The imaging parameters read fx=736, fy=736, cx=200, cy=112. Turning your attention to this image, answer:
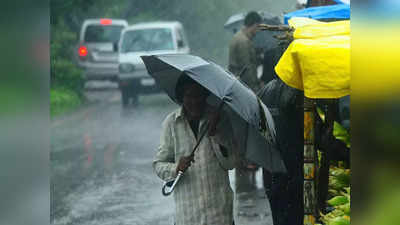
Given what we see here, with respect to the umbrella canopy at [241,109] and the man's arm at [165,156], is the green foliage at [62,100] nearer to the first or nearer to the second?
the man's arm at [165,156]

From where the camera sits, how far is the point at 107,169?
11844 millimetres

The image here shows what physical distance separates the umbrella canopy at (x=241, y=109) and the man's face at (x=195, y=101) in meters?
0.14

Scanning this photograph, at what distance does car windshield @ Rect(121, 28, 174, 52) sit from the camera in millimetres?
22562

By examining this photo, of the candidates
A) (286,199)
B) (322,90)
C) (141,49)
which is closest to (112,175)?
(286,199)

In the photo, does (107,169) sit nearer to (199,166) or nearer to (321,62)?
(199,166)

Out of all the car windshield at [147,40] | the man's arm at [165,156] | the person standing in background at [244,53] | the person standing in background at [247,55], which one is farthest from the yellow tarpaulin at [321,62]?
the car windshield at [147,40]

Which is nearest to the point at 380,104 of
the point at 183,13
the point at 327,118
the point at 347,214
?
the point at 347,214

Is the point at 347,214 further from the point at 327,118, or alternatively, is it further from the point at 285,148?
the point at 285,148

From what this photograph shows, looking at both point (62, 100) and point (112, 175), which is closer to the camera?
point (112, 175)

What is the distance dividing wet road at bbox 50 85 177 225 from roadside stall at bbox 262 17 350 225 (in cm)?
309

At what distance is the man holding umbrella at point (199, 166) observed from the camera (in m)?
4.67

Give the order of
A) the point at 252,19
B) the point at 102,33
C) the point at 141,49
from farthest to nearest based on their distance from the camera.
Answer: the point at 102,33 < the point at 141,49 < the point at 252,19

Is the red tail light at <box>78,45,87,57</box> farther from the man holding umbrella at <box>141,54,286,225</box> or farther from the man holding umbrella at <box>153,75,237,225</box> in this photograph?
the man holding umbrella at <box>153,75,237,225</box>

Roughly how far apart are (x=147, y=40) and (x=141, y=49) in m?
0.37
